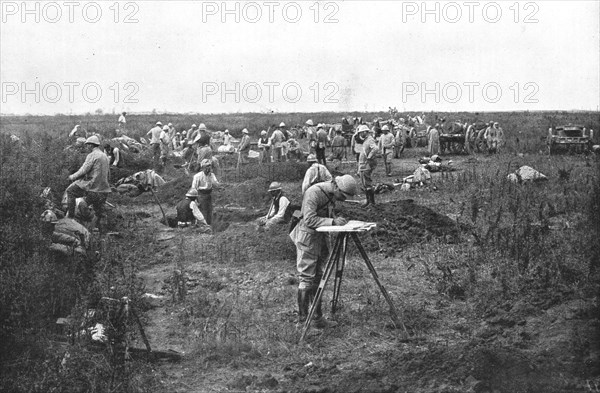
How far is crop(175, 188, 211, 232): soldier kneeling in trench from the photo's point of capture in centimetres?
1188

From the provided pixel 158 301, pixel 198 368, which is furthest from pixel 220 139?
pixel 198 368

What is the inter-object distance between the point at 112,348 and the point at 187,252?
482 centimetres

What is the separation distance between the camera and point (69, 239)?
8.67 meters

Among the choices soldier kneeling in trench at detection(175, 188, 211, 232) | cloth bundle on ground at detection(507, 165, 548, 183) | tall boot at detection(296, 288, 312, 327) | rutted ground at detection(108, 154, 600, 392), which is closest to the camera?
rutted ground at detection(108, 154, 600, 392)

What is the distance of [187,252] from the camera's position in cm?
1052

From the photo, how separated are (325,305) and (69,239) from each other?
386 centimetres

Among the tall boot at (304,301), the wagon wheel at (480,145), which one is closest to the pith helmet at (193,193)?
the tall boot at (304,301)

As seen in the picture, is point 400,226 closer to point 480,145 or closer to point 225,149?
point 480,145

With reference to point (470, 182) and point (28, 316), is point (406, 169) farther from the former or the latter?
point (28, 316)

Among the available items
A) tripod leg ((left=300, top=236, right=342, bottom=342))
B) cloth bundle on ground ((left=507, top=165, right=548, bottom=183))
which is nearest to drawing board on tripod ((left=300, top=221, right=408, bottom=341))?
tripod leg ((left=300, top=236, right=342, bottom=342))

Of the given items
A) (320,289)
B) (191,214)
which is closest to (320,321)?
(320,289)

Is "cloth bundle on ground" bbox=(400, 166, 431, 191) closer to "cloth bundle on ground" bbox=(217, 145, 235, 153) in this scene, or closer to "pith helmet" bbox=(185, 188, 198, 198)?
"pith helmet" bbox=(185, 188, 198, 198)

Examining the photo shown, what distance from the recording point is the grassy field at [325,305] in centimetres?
538

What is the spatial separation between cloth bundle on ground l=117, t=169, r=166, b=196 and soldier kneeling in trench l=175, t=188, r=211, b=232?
4566 mm
